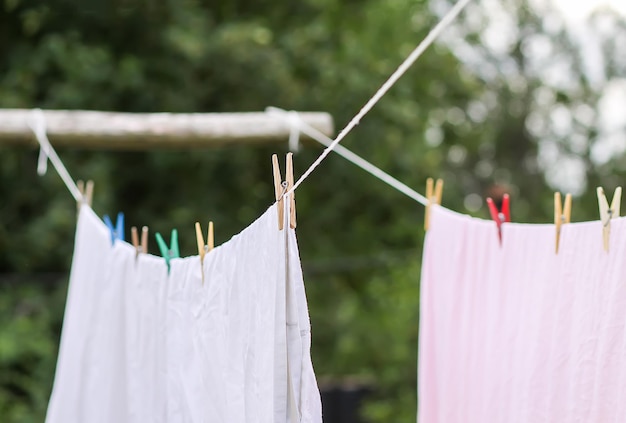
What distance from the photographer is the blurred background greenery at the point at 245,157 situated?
536cm

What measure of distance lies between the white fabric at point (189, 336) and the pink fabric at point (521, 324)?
2.14 feet

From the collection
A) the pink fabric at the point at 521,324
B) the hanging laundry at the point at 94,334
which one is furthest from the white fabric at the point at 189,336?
the pink fabric at the point at 521,324

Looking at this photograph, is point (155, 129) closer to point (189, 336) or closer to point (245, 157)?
point (189, 336)

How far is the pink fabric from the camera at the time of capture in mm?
2020

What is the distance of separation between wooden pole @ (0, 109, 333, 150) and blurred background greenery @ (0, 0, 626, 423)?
1516 mm

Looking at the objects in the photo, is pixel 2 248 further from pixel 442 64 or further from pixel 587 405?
pixel 587 405

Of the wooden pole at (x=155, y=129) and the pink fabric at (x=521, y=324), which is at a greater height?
the wooden pole at (x=155, y=129)

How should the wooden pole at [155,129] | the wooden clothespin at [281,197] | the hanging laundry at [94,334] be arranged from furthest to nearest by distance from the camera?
the wooden pole at [155,129] → the hanging laundry at [94,334] → the wooden clothespin at [281,197]

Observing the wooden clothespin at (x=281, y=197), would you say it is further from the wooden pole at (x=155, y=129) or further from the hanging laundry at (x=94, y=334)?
the wooden pole at (x=155, y=129)

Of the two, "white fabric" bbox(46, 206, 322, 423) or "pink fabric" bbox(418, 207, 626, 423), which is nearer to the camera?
"white fabric" bbox(46, 206, 322, 423)

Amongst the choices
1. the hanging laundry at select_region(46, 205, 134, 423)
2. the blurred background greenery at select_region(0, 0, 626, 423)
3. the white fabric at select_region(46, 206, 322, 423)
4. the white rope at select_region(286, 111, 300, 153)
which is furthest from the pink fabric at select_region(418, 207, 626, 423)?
the blurred background greenery at select_region(0, 0, 626, 423)

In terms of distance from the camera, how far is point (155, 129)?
3.70 metres

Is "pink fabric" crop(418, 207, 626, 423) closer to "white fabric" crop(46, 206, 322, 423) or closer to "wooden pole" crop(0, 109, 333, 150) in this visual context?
"white fabric" crop(46, 206, 322, 423)

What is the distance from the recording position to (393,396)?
6789mm
